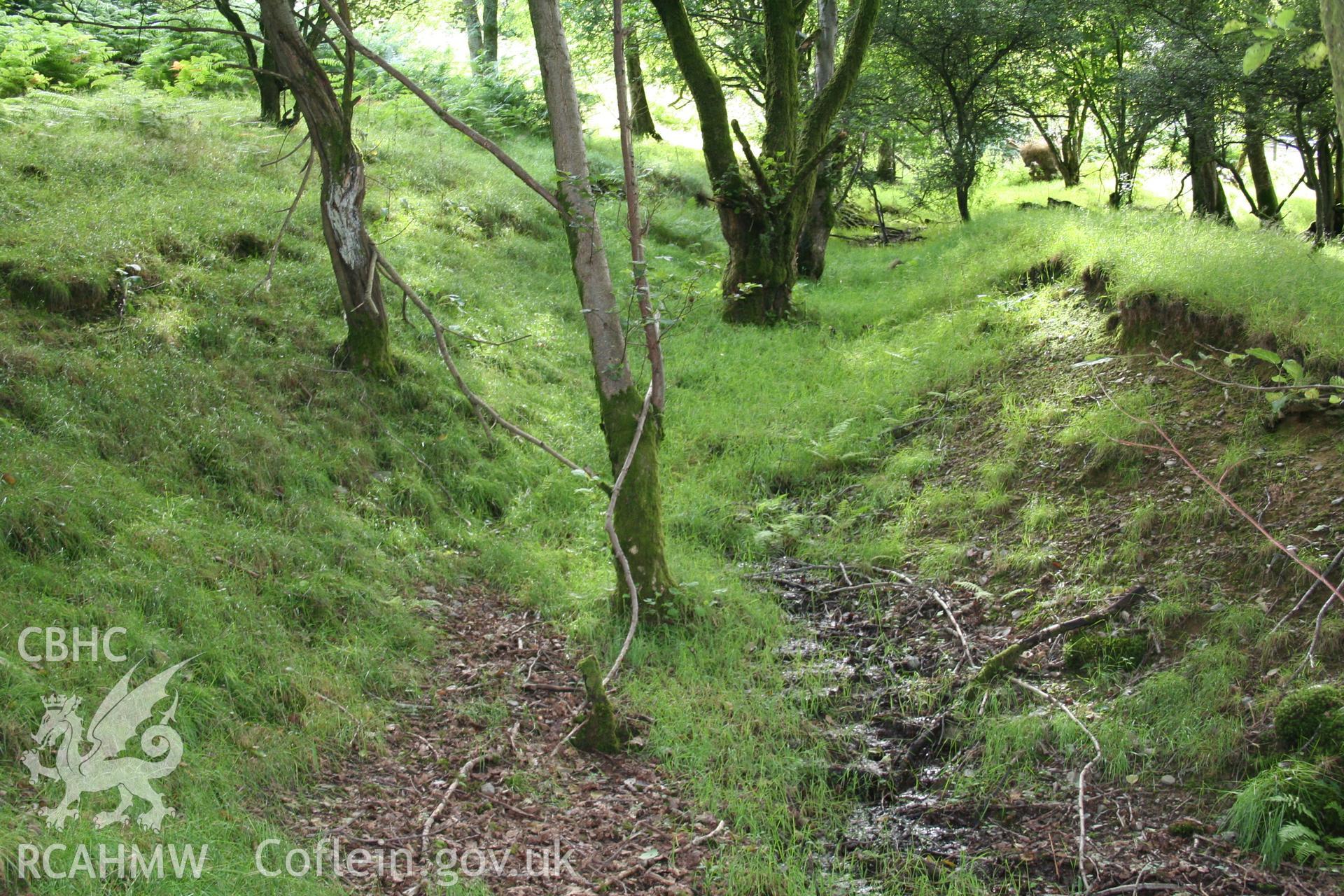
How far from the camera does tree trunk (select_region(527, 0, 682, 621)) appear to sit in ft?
16.4

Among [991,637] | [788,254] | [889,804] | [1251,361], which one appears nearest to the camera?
[889,804]

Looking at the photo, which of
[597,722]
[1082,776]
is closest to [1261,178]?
[1082,776]

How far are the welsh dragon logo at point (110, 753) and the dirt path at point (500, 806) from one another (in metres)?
0.58

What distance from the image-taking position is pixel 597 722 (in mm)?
4551

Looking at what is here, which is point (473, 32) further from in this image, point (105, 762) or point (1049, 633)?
point (105, 762)

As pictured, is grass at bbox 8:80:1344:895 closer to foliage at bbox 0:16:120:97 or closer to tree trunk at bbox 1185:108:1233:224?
foliage at bbox 0:16:120:97

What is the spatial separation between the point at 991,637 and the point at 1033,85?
13694 mm

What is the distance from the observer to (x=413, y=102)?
15.9 m

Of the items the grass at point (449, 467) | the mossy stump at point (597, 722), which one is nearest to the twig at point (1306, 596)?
the grass at point (449, 467)

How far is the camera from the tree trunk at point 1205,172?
40.3ft

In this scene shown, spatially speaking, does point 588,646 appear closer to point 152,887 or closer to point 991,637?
point 991,637

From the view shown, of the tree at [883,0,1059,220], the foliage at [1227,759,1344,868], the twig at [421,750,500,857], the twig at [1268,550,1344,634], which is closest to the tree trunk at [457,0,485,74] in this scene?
the tree at [883,0,1059,220]

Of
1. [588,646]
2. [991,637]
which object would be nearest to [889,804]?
[991,637]

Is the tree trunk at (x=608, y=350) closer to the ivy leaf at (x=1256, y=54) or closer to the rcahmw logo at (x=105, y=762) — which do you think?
the rcahmw logo at (x=105, y=762)
